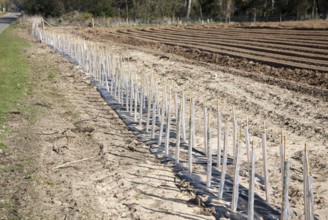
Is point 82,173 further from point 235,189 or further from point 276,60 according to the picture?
point 276,60

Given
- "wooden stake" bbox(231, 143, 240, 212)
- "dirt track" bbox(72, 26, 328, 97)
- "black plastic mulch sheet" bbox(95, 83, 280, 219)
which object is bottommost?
"black plastic mulch sheet" bbox(95, 83, 280, 219)

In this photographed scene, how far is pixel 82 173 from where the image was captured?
5414mm

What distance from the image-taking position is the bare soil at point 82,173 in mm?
4457

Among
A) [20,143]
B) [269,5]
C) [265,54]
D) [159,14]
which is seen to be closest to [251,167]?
[20,143]

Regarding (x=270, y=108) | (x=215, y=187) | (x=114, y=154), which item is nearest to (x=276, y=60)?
(x=270, y=108)

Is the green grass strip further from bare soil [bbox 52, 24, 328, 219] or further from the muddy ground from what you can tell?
bare soil [bbox 52, 24, 328, 219]

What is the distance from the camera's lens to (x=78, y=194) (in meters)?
4.80

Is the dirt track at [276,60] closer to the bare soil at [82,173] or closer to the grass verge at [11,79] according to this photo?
the bare soil at [82,173]

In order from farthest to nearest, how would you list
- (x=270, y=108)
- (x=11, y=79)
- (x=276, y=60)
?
1. (x=276, y=60)
2. (x=11, y=79)
3. (x=270, y=108)

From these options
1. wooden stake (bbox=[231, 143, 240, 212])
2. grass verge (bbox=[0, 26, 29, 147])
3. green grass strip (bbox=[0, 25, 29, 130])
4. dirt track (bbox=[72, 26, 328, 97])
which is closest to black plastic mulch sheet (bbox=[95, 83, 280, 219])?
wooden stake (bbox=[231, 143, 240, 212])

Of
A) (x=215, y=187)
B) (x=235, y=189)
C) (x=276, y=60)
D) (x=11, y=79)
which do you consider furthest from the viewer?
(x=276, y=60)

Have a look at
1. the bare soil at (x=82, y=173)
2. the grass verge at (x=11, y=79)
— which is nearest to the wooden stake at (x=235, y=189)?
the bare soil at (x=82, y=173)

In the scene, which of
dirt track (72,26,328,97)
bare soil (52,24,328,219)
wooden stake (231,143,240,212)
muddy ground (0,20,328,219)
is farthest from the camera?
dirt track (72,26,328,97)

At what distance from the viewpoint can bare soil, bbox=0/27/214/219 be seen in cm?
446
